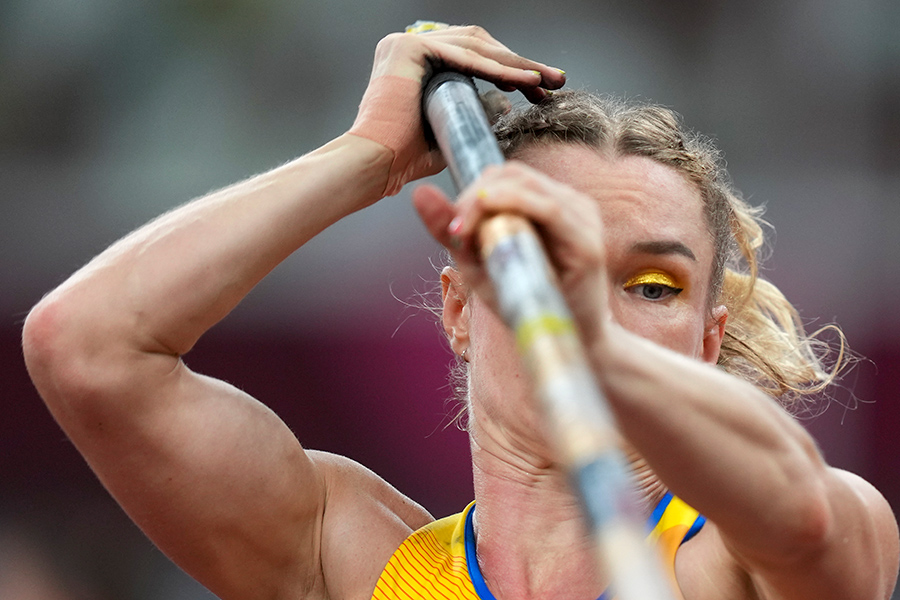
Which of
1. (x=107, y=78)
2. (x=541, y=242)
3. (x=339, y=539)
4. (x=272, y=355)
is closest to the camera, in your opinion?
(x=541, y=242)

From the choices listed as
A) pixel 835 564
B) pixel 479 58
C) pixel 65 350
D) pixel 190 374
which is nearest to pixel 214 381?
pixel 190 374

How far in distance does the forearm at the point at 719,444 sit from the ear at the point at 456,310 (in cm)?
62

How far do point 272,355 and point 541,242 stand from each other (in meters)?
2.59

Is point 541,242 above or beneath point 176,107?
above

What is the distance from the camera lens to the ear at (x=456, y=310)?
142cm

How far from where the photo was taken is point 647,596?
47cm

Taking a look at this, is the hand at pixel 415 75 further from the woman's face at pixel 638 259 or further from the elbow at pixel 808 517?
the elbow at pixel 808 517

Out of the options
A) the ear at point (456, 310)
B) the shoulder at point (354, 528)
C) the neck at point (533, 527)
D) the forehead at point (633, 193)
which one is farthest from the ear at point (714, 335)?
the shoulder at point (354, 528)

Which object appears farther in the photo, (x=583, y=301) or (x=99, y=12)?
(x=99, y=12)

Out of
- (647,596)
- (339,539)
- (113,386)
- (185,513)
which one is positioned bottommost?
(339,539)

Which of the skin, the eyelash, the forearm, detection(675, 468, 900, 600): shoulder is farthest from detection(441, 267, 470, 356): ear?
the forearm

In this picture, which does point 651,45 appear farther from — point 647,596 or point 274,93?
point 647,596

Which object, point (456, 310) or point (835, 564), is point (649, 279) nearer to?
point (456, 310)

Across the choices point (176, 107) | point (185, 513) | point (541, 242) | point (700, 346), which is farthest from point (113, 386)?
point (176, 107)
